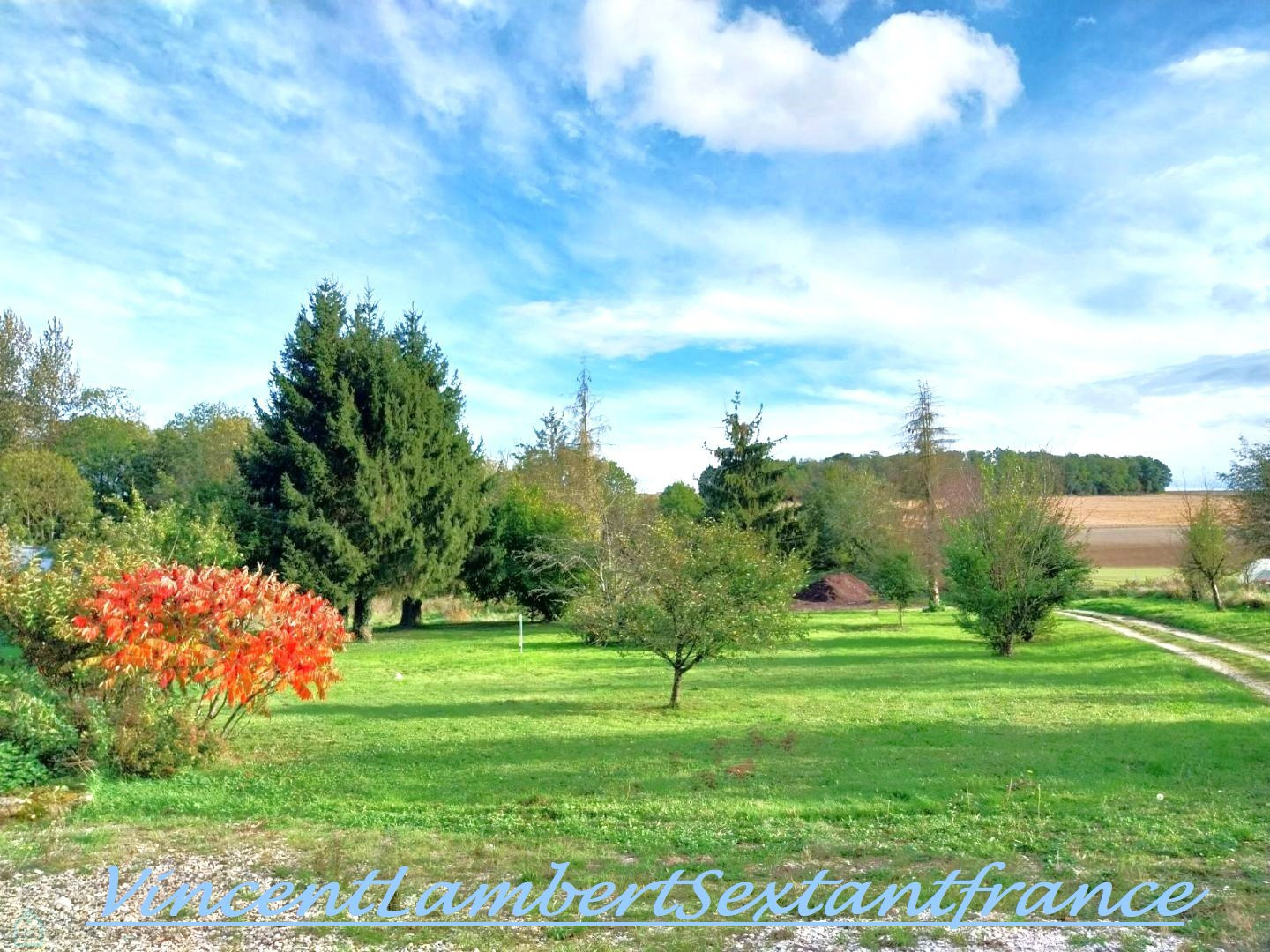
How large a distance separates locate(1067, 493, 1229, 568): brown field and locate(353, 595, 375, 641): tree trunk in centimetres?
3754

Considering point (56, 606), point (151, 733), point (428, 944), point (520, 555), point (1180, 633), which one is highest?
point (520, 555)

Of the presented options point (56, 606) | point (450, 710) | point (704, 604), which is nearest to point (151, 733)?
point (56, 606)

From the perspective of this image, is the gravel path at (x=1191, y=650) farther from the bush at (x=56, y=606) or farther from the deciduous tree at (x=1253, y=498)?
the bush at (x=56, y=606)

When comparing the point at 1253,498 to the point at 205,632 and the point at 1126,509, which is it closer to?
the point at 205,632

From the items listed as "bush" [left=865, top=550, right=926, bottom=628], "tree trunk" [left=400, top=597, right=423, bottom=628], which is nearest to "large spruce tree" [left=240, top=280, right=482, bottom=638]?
"tree trunk" [left=400, top=597, right=423, bottom=628]

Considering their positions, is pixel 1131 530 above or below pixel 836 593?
above

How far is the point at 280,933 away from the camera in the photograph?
4469 mm

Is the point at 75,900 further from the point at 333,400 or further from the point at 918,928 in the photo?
the point at 333,400

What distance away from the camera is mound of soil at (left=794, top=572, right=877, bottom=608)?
135 ft

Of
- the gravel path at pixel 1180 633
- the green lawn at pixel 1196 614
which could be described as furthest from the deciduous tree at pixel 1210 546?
the gravel path at pixel 1180 633

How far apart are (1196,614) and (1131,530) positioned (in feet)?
126

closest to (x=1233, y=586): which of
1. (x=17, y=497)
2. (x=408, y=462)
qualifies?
(x=408, y=462)

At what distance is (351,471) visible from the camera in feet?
93.6

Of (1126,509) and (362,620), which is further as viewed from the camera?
(1126,509)
